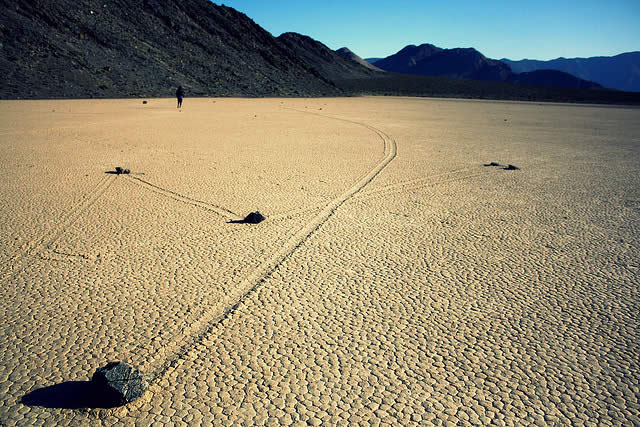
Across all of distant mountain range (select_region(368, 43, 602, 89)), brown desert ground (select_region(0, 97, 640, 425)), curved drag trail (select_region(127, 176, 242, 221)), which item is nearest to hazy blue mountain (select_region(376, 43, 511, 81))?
distant mountain range (select_region(368, 43, 602, 89))

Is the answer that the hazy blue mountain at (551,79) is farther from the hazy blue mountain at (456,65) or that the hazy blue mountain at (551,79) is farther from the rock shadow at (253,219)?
the rock shadow at (253,219)

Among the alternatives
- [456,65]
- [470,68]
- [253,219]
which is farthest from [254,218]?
[456,65]

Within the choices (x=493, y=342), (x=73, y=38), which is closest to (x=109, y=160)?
(x=493, y=342)

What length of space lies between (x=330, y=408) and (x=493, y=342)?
1.32m

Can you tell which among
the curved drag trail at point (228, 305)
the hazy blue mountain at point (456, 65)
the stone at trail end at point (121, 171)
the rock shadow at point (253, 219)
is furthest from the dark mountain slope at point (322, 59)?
the rock shadow at point (253, 219)

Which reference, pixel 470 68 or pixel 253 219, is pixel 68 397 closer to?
pixel 253 219

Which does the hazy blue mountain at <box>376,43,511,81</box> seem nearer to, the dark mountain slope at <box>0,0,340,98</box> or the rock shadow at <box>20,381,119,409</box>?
the dark mountain slope at <box>0,0,340,98</box>

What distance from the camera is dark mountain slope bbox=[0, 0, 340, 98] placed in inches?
1215

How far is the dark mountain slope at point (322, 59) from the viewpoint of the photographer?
309 feet

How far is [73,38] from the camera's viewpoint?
36.1 meters

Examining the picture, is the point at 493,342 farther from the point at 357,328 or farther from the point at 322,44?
the point at 322,44

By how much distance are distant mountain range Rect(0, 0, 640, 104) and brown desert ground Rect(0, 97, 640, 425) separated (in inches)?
1052

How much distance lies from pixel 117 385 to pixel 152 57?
43.3 m

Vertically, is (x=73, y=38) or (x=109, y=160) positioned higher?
(x=73, y=38)
